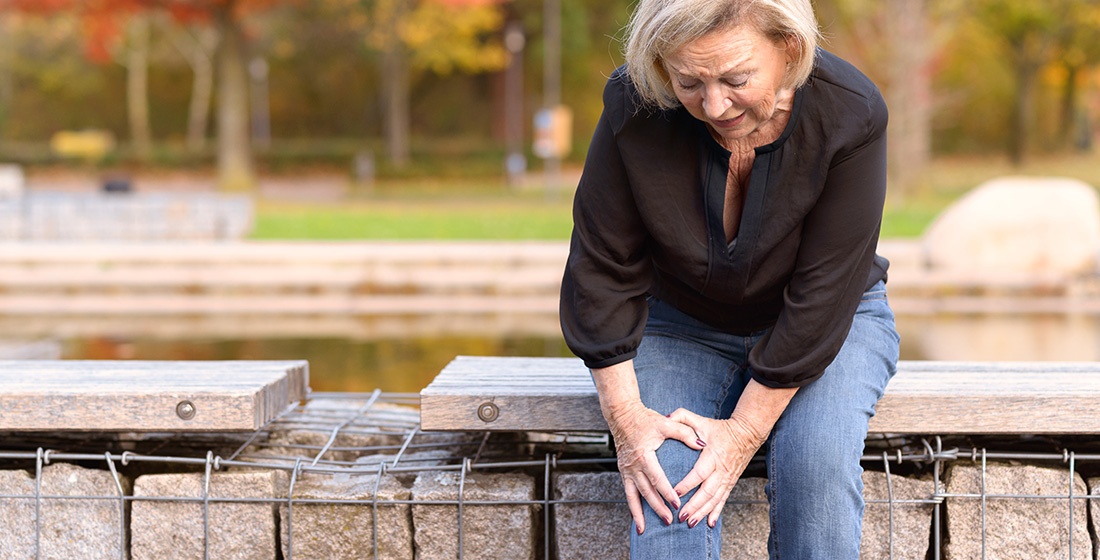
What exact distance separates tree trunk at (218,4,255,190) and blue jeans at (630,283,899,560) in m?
24.5

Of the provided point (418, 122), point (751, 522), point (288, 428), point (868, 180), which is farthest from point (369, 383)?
point (418, 122)

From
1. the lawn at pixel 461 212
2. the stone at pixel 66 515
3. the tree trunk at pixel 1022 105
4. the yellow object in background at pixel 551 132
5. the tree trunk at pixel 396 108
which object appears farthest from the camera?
the tree trunk at pixel 1022 105

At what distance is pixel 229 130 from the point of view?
2650 cm

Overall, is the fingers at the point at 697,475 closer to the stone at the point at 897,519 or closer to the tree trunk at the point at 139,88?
the stone at the point at 897,519

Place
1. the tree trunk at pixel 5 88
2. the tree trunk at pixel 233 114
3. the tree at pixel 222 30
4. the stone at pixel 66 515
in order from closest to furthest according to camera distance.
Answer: the stone at pixel 66 515, the tree at pixel 222 30, the tree trunk at pixel 233 114, the tree trunk at pixel 5 88

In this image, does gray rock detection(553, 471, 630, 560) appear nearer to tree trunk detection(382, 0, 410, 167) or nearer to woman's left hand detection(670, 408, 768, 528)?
woman's left hand detection(670, 408, 768, 528)

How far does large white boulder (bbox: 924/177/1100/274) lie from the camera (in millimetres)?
10734

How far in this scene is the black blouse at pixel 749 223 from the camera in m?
2.30

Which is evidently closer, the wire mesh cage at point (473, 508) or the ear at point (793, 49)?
the ear at point (793, 49)

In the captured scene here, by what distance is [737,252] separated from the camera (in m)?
2.38

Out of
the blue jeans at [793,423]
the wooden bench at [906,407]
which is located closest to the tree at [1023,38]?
the wooden bench at [906,407]

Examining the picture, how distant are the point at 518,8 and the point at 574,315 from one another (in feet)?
107

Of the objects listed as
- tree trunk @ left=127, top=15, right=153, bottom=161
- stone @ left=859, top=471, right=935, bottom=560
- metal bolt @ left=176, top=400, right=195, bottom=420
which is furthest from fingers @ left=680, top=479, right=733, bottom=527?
tree trunk @ left=127, top=15, right=153, bottom=161

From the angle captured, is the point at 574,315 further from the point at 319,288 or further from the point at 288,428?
the point at 319,288
